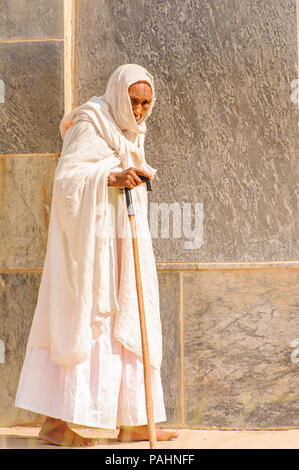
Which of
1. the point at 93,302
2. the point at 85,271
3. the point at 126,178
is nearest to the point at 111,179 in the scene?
the point at 126,178

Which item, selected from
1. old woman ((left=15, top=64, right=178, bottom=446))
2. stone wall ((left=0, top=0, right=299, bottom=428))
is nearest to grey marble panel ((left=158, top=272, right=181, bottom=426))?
stone wall ((left=0, top=0, right=299, bottom=428))

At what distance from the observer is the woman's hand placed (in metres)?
4.48

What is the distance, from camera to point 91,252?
4.50 metres

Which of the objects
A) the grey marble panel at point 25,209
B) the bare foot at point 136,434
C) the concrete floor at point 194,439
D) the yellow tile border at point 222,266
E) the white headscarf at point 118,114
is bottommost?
the concrete floor at point 194,439

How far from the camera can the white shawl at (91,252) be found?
176 inches

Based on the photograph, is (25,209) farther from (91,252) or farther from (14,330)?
(91,252)

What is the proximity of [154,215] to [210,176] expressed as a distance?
0.53 meters

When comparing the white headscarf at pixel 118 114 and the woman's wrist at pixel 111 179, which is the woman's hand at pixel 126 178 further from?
the white headscarf at pixel 118 114

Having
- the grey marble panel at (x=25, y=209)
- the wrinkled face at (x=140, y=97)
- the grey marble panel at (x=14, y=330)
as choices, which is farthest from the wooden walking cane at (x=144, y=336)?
the grey marble panel at (x=14, y=330)

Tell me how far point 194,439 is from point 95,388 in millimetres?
901

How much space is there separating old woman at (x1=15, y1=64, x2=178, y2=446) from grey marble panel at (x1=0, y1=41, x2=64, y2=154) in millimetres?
813

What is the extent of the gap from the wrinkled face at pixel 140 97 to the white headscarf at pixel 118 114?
40mm

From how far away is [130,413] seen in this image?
14.7 ft

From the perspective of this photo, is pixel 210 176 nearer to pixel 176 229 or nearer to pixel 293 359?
pixel 176 229
